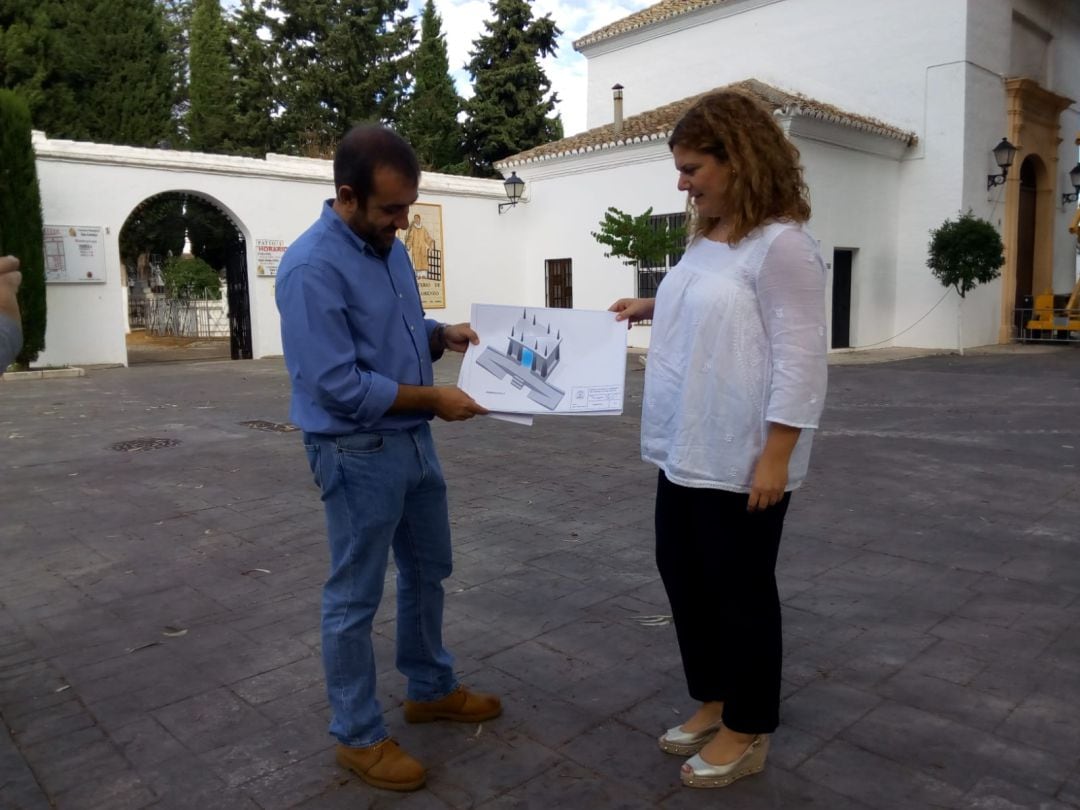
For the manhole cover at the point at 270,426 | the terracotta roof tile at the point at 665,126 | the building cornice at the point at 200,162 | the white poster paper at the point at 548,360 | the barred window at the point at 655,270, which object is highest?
the terracotta roof tile at the point at 665,126

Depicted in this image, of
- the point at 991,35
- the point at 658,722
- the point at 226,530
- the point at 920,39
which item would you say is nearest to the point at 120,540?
the point at 226,530

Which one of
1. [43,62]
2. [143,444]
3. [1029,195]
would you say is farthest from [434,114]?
[143,444]

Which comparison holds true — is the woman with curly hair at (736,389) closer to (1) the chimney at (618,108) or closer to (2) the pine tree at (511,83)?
(1) the chimney at (618,108)

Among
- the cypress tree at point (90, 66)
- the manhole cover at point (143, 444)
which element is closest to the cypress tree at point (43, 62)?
the cypress tree at point (90, 66)

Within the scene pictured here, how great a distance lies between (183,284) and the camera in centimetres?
2759

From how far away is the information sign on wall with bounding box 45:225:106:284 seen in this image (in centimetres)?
1491

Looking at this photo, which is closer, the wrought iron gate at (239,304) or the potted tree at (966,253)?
the potted tree at (966,253)

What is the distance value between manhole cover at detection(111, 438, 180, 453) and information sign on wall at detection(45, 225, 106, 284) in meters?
8.52

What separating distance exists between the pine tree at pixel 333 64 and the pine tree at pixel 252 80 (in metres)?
0.57

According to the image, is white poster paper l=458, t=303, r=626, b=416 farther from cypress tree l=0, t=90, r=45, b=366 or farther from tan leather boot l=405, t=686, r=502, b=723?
cypress tree l=0, t=90, r=45, b=366

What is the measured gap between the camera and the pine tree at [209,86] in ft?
112

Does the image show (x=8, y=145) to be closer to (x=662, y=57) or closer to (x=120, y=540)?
(x=120, y=540)

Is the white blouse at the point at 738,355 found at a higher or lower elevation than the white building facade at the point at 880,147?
lower

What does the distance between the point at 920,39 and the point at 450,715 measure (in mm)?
19555
